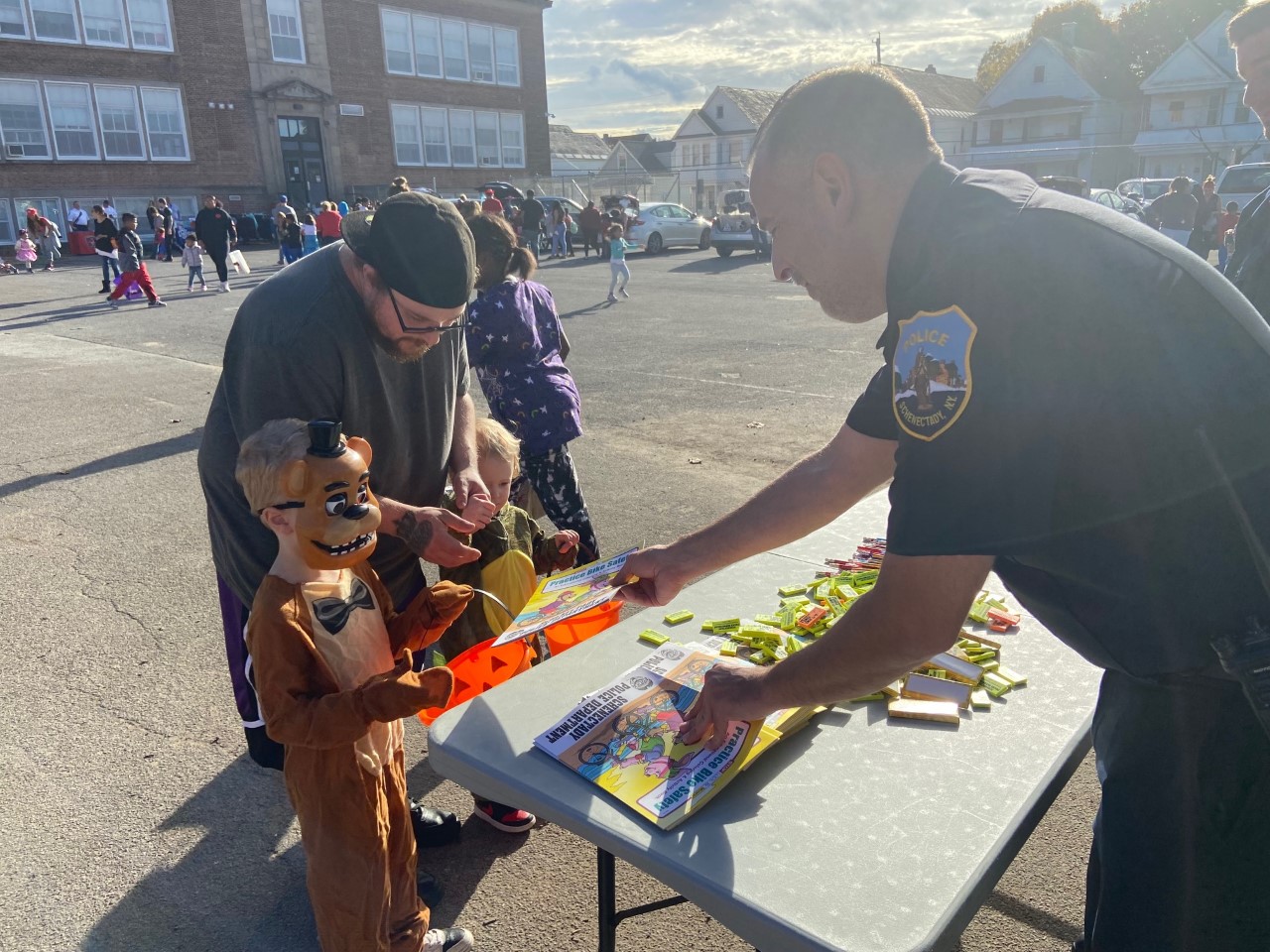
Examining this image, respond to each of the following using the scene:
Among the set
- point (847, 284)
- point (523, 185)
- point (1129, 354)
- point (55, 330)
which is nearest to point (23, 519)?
point (847, 284)

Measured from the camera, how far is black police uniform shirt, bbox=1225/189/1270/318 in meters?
3.22

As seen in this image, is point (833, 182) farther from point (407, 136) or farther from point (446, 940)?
point (407, 136)

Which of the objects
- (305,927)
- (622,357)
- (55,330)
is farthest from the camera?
(55,330)

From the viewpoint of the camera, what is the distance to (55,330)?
13.7 m

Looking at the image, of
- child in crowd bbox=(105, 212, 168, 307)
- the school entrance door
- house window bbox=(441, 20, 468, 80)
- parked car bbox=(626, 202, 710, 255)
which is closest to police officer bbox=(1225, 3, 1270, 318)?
child in crowd bbox=(105, 212, 168, 307)

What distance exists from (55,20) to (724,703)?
127ft

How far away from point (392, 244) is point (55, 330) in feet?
46.5

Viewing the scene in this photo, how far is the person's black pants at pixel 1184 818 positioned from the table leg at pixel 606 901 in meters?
0.97

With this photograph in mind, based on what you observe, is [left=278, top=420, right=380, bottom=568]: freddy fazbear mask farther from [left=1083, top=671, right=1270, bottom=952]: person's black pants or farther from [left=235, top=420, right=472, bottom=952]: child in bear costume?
[left=1083, top=671, right=1270, bottom=952]: person's black pants

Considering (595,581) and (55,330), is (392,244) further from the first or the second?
(55,330)

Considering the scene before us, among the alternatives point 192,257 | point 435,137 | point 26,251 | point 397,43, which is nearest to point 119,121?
point 26,251

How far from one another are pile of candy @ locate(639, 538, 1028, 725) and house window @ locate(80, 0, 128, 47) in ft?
125

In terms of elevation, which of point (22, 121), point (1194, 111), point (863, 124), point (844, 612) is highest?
point (1194, 111)

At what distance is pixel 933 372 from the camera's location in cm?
131
